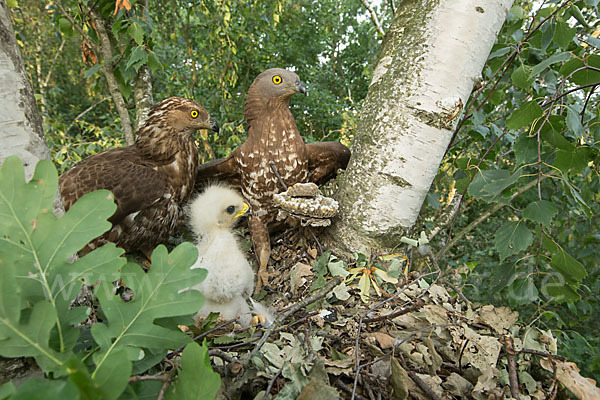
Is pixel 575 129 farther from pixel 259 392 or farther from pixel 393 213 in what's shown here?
Result: pixel 259 392

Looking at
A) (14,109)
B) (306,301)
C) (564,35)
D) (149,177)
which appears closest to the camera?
(14,109)

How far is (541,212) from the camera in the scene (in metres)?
1.15

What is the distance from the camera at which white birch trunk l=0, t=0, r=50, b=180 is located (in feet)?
2.25

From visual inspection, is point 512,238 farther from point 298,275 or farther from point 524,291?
point 298,275

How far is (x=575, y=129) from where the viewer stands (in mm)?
1170

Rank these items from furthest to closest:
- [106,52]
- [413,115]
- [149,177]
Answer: [106,52]
[149,177]
[413,115]

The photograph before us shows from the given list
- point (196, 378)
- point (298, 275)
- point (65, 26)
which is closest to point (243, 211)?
point (298, 275)

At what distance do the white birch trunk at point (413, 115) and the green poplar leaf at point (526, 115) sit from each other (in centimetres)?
31

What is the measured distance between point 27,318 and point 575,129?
1500 millimetres

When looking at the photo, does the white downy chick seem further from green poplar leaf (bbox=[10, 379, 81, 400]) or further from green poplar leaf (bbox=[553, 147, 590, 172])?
green poplar leaf (bbox=[553, 147, 590, 172])

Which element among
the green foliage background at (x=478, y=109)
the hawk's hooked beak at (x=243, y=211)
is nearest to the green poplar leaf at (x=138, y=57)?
the green foliage background at (x=478, y=109)

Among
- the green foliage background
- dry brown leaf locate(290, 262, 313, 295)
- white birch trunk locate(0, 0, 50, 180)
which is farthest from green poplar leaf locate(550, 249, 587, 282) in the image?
white birch trunk locate(0, 0, 50, 180)

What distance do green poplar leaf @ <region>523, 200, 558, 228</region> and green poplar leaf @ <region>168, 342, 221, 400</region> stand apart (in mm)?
1046

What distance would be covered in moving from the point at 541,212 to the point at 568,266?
0.20m
